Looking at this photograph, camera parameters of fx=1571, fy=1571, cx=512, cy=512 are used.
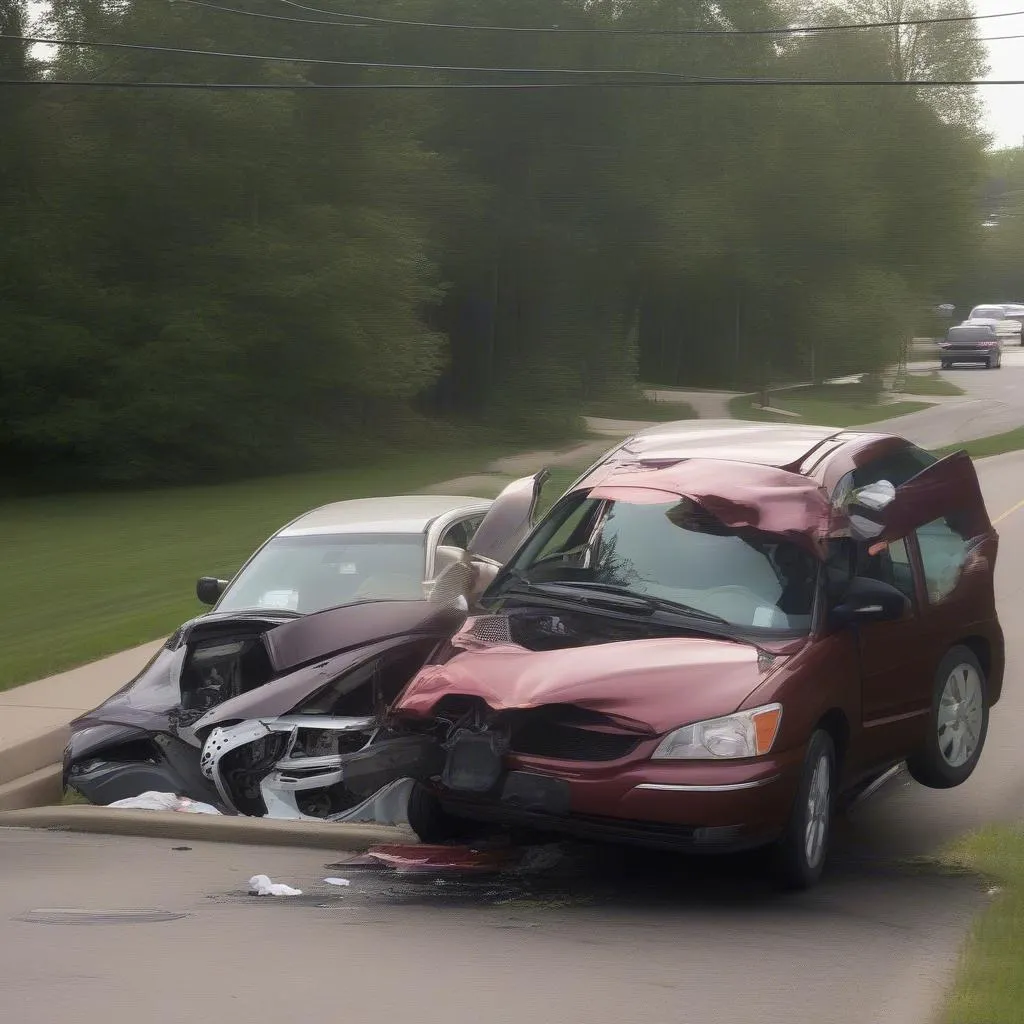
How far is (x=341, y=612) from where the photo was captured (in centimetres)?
835

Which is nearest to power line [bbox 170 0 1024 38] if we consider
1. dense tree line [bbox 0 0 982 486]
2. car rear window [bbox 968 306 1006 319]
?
dense tree line [bbox 0 0 982 486]

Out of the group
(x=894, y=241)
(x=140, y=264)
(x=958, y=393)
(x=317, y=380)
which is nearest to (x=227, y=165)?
(x=140, y=264)

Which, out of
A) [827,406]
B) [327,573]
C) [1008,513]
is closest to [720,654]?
[327,573]

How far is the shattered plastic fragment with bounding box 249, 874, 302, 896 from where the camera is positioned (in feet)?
21.3

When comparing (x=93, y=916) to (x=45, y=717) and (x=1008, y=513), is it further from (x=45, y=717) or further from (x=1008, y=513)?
(x=1008, y=513)

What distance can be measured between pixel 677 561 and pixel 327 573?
3.00 meters

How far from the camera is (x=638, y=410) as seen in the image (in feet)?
144

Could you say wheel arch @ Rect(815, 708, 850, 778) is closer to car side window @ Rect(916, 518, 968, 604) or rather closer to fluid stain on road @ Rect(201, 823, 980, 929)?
fluid stain on road @ Rect(201, 823, 980, 929)

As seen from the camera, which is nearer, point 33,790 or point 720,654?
point 720,654

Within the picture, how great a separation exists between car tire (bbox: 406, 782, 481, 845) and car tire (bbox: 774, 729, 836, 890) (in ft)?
5.09

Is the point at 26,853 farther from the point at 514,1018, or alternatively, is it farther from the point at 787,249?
the point at 787,249

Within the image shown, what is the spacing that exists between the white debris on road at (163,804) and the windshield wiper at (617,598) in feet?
6.88

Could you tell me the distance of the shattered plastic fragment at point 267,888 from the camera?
648cm

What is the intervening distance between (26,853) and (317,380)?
74.4ft
